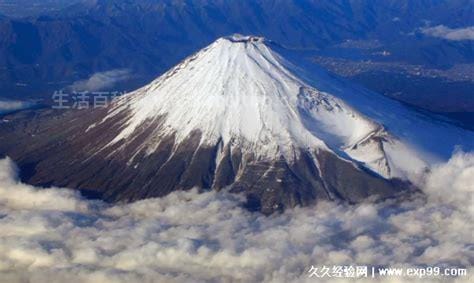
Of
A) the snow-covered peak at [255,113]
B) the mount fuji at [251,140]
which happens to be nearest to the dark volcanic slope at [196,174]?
the mount fuji at [251,140]

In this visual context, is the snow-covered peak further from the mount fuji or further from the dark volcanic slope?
the dark volcanic slope

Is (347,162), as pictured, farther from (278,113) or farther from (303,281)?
(303,281)

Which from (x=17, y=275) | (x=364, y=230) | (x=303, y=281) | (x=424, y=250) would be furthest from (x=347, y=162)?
(x=17, y=275)

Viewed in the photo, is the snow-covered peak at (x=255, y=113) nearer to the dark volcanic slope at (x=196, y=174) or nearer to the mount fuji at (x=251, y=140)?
the mount fuji at (x=251, y=140)

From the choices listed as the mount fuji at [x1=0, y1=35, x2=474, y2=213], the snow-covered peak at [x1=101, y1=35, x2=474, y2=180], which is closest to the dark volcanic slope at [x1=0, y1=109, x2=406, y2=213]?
the mount fuji at [x1=0, y1=35, x2=474, y2=213]

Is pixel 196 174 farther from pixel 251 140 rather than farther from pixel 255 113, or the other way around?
pixel 255 113
